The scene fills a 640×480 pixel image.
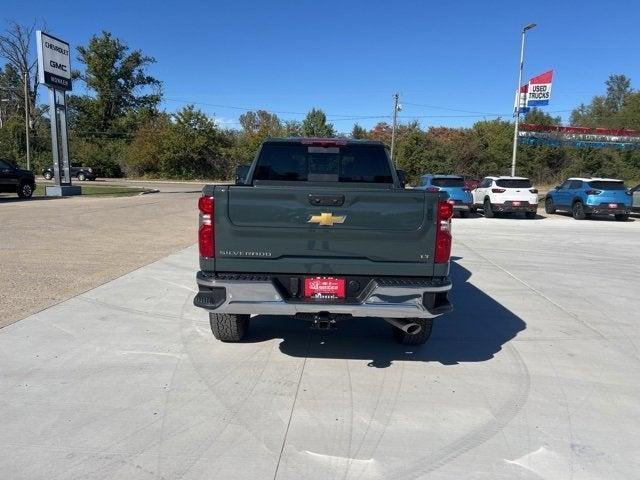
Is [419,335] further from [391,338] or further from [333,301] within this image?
[333,301]

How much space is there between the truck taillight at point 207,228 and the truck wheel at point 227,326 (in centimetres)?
91

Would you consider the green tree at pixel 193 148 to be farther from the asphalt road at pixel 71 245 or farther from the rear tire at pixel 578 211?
the rear tire at pixel 578 211

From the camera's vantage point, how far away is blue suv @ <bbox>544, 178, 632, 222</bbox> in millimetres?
20672

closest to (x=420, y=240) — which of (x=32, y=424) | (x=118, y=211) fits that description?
(x=32, y=424)

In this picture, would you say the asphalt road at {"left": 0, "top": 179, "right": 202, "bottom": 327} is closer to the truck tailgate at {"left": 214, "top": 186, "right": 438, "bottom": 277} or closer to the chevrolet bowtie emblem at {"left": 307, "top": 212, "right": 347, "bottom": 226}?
the truck tailgate at {"left": 214, "top": 186, "right": 438, "bottom": 277}

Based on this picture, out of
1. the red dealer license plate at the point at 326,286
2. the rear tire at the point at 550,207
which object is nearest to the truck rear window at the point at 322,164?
the red dealer license plate at the point at 326,286

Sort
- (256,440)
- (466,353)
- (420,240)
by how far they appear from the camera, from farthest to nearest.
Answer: (466,353) → (420,240) → (256,440)

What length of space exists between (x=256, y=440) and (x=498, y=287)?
19.2ft

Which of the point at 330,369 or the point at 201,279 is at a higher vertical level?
the point at 201,279

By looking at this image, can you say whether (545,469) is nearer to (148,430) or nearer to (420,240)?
(420,240)

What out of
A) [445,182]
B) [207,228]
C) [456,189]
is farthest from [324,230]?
[456,189]

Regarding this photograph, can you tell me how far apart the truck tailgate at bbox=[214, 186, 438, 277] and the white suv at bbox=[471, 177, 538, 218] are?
17890 mm

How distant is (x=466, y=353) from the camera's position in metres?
5.31

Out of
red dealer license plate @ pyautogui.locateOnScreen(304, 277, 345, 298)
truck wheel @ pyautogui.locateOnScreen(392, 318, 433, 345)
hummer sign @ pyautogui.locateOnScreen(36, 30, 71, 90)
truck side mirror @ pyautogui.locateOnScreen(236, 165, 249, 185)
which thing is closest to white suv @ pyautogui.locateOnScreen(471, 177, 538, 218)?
truck side mirror @ pyautogui.locateOnScreen(236, 165, 249, 185)
